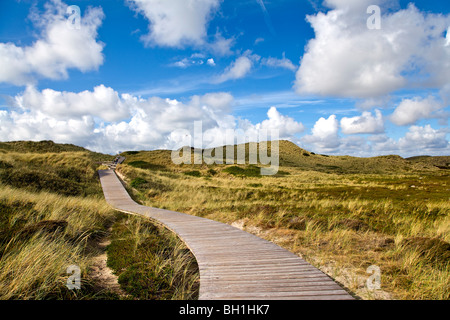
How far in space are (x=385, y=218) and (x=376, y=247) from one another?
525cm

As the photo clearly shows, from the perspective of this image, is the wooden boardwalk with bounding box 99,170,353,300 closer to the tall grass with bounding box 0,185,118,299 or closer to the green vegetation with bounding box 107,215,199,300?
the green vegetation with bounding box 107,215,199,300

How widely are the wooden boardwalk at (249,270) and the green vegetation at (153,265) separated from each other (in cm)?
52

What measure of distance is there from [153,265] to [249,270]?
254 cm

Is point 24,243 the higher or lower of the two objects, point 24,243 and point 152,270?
the higher

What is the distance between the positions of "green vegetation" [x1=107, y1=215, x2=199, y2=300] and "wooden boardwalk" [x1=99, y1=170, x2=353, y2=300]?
0.52 metres

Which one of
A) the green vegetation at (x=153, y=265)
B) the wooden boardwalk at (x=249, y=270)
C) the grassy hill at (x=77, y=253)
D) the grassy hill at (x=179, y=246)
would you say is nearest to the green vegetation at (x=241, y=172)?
the grassy hill at (x=179, y=246)

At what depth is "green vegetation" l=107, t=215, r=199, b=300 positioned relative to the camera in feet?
18.0

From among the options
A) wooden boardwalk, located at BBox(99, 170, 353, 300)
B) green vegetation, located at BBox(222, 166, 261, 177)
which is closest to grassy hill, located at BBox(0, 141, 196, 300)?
wooden boardwalk, located at BBox(99, 170, 353, 300)

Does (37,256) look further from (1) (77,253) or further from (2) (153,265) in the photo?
(2) (153,265)

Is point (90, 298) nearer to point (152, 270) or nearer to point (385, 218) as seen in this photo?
point (152, 270)

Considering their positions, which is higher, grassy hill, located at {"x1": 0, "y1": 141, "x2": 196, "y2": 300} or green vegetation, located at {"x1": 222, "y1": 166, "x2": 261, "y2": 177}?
green vegetation, located at {"x1": 222, "y1": 166, "x2": 261, "y2": 177}
